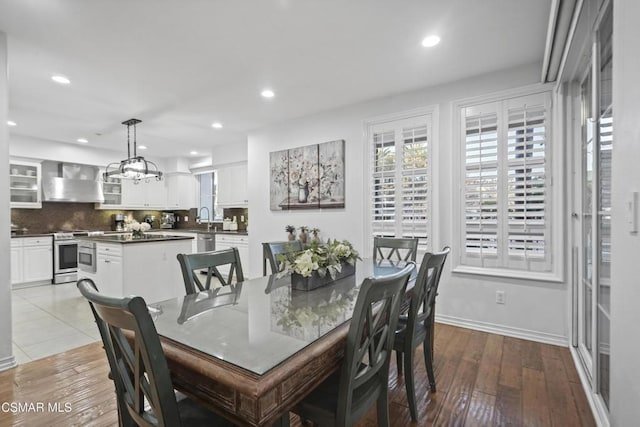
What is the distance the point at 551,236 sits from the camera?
2912 mm

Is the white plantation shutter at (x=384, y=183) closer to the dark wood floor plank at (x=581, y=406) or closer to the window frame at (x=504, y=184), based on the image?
the window frame at (x=504, y=184)

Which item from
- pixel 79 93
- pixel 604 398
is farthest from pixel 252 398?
pixel 79 93

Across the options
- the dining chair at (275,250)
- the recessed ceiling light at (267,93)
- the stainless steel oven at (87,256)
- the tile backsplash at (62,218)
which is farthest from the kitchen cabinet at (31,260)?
the dining chair at (275,250)

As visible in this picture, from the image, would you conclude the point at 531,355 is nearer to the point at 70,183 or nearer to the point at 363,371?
the point at 363,371

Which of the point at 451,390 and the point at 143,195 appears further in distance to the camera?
the point at 143,195

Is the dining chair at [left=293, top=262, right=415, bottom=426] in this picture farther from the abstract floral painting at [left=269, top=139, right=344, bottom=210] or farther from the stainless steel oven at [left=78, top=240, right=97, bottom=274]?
the stainless steel oven at [left=78, top=240, right=97, bottom=274]

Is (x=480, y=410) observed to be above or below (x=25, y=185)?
below

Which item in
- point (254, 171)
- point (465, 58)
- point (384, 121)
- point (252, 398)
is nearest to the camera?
point (252, 398)

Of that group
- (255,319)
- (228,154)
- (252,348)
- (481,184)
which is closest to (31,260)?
(228,154)

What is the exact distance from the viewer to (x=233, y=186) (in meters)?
6.32

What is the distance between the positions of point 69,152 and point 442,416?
7.26 metres

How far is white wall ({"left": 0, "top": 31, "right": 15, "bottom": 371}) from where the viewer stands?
2.46 meters

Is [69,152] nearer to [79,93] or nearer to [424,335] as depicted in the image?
[79,93]

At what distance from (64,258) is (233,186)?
321 cm
